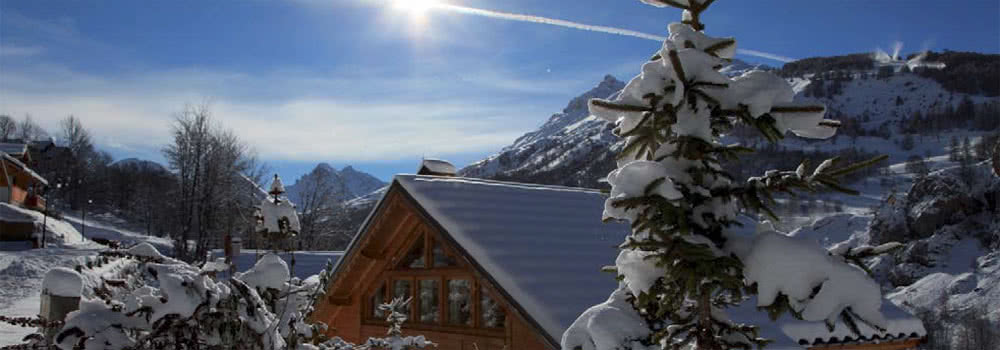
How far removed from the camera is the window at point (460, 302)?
9.49 metres

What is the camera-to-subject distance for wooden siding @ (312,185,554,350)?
857cm

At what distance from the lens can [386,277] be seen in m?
11.0

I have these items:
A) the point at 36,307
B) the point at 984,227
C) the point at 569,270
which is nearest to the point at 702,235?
the point at 569,270

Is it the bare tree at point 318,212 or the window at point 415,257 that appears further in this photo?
the bare tree at point 318,212

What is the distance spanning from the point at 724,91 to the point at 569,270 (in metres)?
5.74

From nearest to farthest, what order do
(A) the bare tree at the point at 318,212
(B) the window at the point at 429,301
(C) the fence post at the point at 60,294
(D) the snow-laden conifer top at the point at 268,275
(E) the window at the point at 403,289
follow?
(C) the fence post at the point at 60,294, (D) the snow-laden conifer top at the point at 268,275, (B) the window at the point at 429,301, (E) the window at the point at 403,289, (A) the bare tree at the point at 318,212

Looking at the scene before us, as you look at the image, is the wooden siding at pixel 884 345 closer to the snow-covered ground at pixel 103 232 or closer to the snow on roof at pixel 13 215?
the snow on roof at pixel 13 215

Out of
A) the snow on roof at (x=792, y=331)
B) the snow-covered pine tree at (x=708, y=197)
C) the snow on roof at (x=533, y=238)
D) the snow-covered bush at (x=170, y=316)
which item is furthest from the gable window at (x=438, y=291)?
the snow-covered pine tree at (x=708, y=197)

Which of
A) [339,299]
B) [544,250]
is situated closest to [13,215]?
[339,299]

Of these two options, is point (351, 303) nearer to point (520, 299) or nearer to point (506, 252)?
point (506, 252)

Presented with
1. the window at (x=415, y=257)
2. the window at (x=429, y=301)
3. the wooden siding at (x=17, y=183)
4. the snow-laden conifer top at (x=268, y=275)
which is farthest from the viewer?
the wooden siding at (x=17, y=183)

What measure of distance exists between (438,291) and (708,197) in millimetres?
7884

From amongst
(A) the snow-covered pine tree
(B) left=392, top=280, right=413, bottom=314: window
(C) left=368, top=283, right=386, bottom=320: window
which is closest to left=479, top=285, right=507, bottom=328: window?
(B) left=392, top=280, right=413, bottom=314: window

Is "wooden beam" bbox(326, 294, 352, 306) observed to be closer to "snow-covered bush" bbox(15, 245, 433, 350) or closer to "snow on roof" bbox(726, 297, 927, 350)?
"snow on roof" bbox(726, 297, 927, 350)
